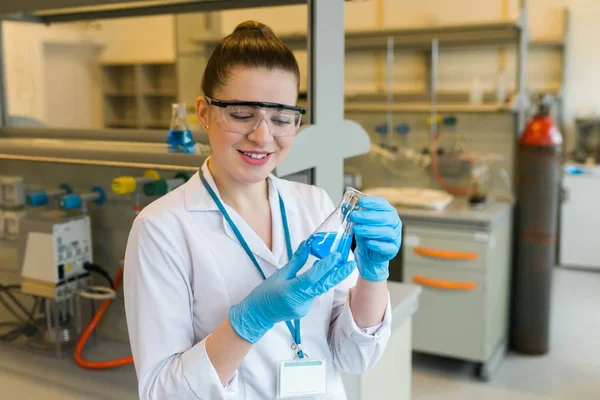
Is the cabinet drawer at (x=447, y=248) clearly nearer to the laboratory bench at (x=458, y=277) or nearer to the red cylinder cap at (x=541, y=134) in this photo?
the laboratory bench at (x=458, y=277)

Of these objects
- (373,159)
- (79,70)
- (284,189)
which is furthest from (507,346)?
(79,70)

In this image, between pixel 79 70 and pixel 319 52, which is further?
pixel 79 70

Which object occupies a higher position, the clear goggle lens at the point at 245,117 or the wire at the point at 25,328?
the clear goggle lens at the point at 245,117

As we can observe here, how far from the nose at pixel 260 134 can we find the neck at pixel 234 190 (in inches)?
4.3

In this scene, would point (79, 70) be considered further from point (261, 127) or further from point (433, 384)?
point (261, 127)

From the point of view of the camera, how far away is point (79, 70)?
6875 millimetres

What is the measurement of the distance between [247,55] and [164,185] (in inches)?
24.7

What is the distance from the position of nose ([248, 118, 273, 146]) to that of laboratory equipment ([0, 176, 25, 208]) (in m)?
1.13

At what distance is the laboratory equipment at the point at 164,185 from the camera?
5.08ft

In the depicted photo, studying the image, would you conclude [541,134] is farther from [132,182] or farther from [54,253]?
[54,253]

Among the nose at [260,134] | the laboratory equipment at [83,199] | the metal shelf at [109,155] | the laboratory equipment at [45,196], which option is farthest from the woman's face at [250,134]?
the laboratory equipment at [45,196]

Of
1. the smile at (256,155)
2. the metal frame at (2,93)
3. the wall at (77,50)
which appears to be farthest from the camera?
the wall at (77,50)

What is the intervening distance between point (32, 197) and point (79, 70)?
18.6 feet

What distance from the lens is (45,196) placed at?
5.65 feet
